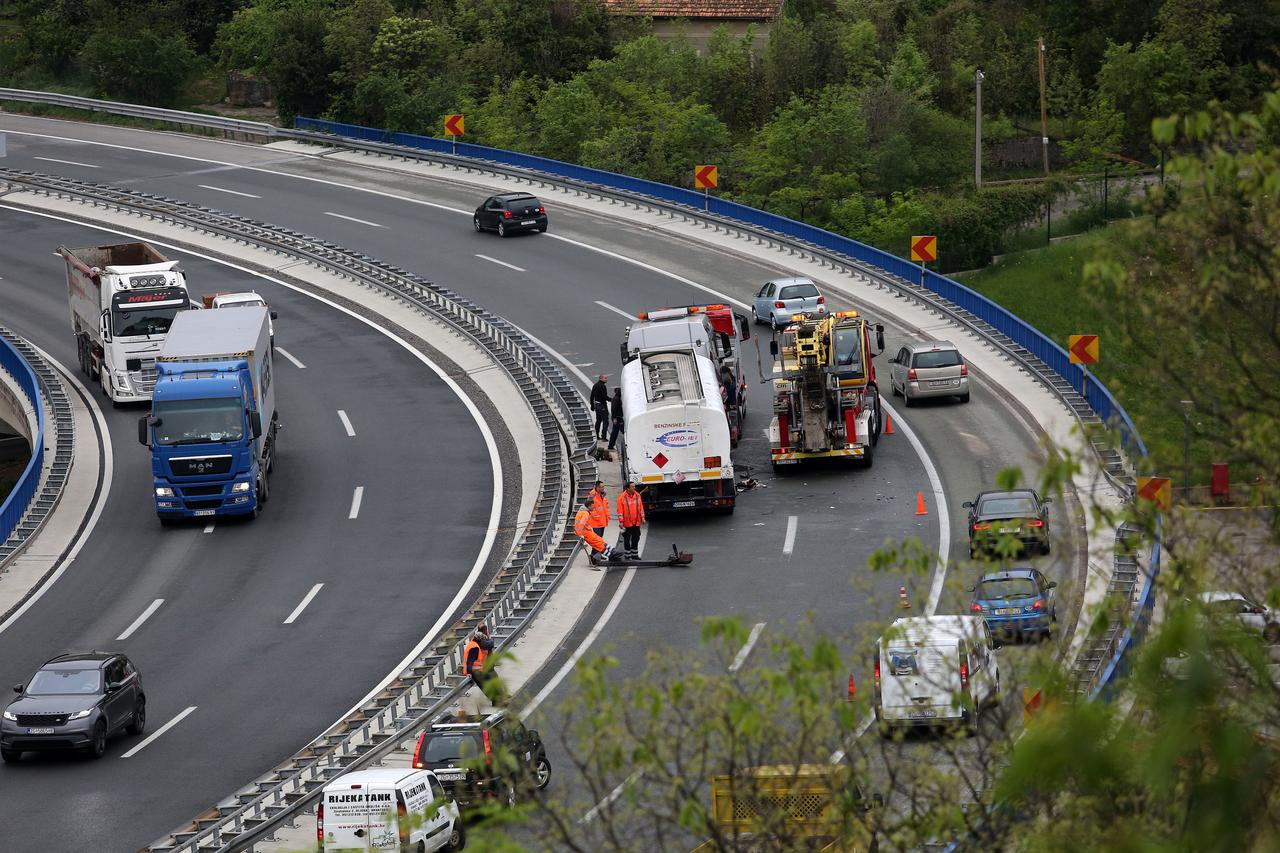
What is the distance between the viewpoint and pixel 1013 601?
30141 millimetres

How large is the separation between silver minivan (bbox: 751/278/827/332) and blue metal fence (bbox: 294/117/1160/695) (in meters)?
4.36

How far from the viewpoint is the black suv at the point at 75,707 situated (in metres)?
28.0

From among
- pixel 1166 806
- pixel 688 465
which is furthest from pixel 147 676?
pixel 1166 806

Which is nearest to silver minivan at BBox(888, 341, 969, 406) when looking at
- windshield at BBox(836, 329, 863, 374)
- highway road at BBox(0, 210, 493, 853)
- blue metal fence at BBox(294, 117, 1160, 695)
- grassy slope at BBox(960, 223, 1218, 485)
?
blue metal fence at BBox(294, 117, 1160, 695)

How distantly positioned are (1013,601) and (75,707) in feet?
49.2

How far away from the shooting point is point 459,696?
2989cm

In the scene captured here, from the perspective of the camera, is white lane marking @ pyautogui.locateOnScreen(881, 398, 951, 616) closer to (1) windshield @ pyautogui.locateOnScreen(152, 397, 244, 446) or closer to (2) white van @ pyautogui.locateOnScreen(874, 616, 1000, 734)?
(2) white van @ pyautogui.locateOnScreen(874, 616, 1000, 734)

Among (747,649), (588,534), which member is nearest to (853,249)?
(588,534)

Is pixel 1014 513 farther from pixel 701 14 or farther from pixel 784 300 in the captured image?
pixel 701 14

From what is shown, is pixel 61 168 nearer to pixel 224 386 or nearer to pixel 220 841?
pixel 224 386

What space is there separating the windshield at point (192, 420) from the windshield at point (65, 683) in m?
10.4

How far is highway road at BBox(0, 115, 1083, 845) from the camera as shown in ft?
110

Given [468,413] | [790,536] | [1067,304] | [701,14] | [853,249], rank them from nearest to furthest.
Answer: [790,536] → [468,413] → [853,249] → [1067,304] → [701,14]

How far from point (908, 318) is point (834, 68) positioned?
32.8 meters
